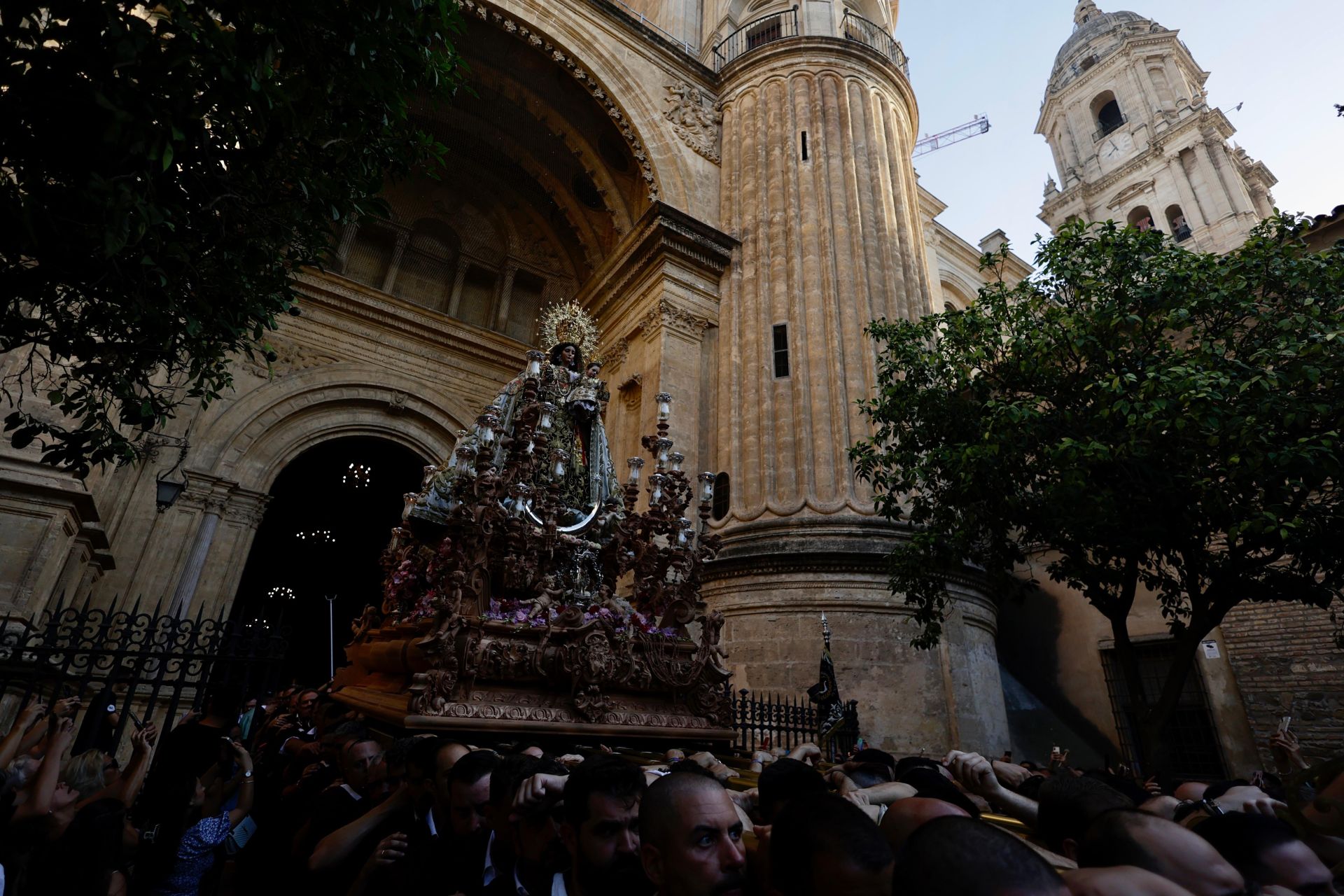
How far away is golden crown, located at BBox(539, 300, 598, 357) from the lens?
8531 millimetres

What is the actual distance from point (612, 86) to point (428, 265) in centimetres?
636

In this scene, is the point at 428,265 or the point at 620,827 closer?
the point at 620,827

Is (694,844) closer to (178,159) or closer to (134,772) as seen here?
(134,772)

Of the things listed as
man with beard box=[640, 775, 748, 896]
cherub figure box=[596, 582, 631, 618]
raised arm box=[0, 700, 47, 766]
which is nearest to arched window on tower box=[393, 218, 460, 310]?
cherub figure box=[596, 582, 631, 618]

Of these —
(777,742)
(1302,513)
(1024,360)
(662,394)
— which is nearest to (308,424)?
(662,394)

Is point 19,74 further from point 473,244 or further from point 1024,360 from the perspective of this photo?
point 473,244

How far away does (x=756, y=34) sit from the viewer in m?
17.4

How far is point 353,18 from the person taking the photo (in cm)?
368

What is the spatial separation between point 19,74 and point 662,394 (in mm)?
5068

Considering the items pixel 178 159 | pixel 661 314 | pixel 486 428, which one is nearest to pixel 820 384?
pixel 661 314

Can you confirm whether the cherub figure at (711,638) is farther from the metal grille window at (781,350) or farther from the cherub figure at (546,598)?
the metal grille window at (781,350)

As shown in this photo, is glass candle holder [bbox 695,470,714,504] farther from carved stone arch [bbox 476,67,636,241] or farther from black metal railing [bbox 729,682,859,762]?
carved stone arch [bbox 476,67,636,241]

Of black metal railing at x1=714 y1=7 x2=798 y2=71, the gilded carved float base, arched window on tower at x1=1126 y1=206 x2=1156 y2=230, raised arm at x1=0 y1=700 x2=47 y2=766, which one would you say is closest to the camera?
raised arm at x1=0 y1=700 x2=47 y2=766

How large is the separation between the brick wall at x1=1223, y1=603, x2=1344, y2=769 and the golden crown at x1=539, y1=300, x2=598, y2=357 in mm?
11109
